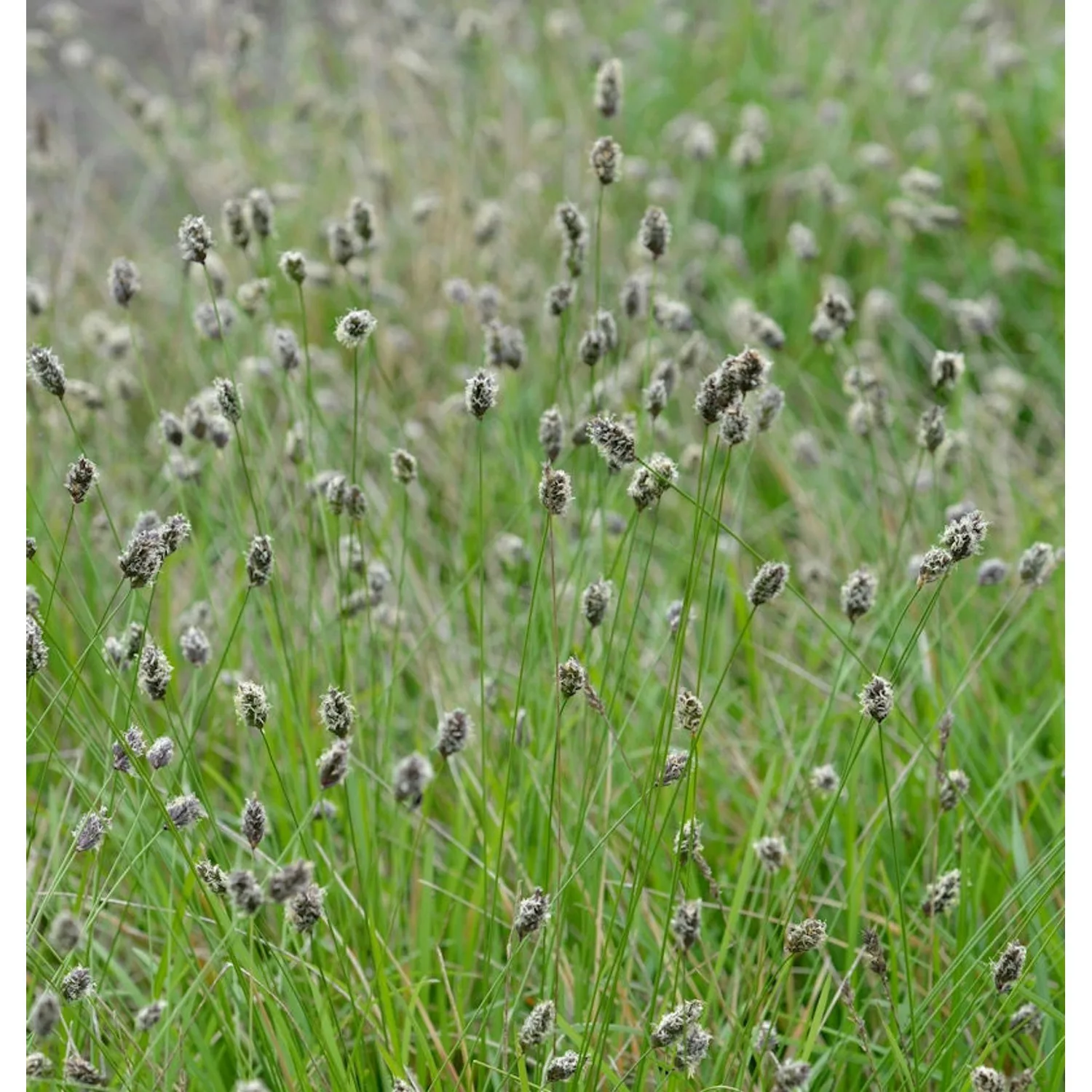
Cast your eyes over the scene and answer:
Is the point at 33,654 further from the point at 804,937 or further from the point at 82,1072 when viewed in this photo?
the point at 804,937

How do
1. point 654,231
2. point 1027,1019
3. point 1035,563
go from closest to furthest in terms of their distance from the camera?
point 1027,1019 < point 654,231 < point 1035,563

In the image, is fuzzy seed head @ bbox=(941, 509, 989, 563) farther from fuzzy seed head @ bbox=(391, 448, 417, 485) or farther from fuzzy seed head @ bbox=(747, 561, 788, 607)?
fuzzy seed head @ bbox=(391, 448, 417, 485)

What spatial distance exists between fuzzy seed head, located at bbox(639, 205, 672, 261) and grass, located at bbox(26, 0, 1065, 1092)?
175mm

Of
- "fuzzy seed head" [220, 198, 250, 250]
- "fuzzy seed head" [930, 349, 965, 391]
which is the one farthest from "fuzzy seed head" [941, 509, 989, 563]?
"fuzzy seed head" [220, 198, 250, 250]

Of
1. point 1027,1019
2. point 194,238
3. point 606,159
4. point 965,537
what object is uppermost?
point 606,159

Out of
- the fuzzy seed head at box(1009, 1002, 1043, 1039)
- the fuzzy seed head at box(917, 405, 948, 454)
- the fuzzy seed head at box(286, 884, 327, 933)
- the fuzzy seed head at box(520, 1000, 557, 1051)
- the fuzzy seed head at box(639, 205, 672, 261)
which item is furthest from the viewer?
the fuzzy seed head at box(917, 405, 948, 454)

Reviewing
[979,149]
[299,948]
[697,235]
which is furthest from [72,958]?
[979,149]

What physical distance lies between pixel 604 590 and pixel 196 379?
1862mm

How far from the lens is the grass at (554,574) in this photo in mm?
1556

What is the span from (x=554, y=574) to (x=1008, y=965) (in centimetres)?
63

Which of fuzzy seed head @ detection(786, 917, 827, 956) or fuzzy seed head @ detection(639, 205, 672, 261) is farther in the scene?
fuzzy seed head @ detection(639, 205, 672, 261)

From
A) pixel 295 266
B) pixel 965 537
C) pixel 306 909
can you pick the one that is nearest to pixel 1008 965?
pixel 965 537

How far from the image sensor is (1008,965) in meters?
1.36

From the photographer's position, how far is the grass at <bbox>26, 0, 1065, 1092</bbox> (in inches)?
61.2
